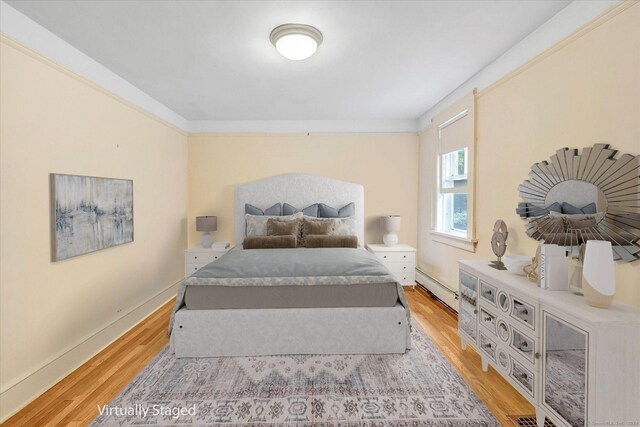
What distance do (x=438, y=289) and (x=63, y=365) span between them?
394 cm

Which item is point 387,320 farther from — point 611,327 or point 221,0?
point 221,0

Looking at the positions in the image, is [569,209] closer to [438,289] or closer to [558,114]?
[558,114]

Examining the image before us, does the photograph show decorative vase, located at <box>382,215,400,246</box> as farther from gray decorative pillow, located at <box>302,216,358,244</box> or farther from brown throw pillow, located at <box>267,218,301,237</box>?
brown throw pillow, located at <box>267,218,301,237</box>

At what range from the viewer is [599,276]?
1565mm

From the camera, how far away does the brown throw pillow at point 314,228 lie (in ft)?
13.1

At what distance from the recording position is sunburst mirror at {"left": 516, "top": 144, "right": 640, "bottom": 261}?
172cm

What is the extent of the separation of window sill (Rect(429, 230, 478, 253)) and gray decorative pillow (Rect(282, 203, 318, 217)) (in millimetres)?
1670

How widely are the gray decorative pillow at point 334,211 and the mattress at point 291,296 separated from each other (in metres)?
2.02

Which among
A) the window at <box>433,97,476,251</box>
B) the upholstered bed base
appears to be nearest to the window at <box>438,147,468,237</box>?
the window at <box>433,97,476,251</box>

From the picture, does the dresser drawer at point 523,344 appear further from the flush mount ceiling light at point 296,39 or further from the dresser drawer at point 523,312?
the flush mount ceiling light at point 296,39

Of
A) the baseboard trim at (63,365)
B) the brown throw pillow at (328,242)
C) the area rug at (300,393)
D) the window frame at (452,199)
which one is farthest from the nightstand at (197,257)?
the window frame at (452,199)

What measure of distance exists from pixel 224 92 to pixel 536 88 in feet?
10.1

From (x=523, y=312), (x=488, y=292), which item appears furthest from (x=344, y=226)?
(x=523, y=312)

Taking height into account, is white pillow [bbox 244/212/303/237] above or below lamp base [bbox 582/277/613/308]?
above
